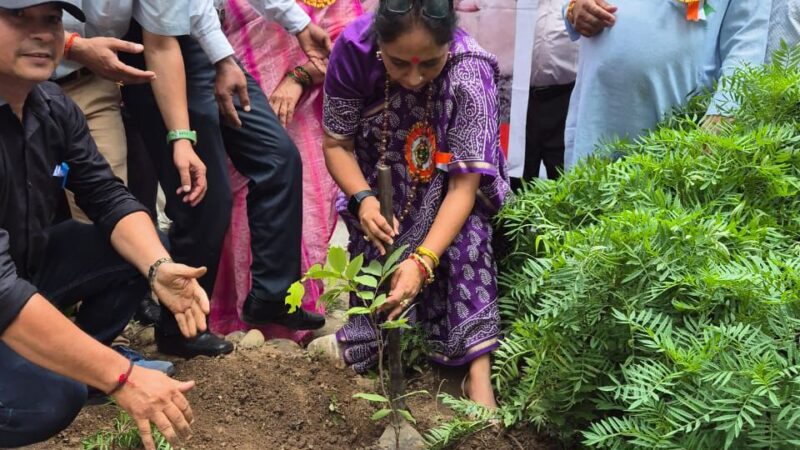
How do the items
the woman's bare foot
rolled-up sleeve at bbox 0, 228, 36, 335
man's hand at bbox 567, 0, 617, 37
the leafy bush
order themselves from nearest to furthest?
1. the leafy bush
2. rolled-up sleeve at bbox 0, 228, 36, 335
3. the woman's bare foot
4. man's hand at bbox 567, 0, 617, 37

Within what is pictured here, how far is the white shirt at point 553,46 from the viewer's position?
3951 mm

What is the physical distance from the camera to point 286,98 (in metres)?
3.77

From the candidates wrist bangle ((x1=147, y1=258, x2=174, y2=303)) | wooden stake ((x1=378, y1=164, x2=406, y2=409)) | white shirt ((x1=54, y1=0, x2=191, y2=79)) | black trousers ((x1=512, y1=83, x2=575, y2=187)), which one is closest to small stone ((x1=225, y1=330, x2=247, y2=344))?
wrist bangle ((x1=147, y1=258, x2=174, y2=303))

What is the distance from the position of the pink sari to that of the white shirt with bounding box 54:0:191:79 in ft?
2.25

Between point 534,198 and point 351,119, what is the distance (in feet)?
2.29

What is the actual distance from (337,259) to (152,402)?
598 millimetres

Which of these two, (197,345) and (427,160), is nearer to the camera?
(427,160)

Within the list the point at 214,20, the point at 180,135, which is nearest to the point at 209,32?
the point at 214,20

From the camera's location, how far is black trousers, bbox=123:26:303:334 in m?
3.26

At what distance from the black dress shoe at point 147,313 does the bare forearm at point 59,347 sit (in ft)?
5.01

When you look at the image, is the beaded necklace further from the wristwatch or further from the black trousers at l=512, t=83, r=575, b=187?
the black trousers at l=512, t=83, r=575, b=187

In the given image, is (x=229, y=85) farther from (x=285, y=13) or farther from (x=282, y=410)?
(x=282, y=410)

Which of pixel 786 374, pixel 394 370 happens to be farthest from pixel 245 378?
pixel 786 374

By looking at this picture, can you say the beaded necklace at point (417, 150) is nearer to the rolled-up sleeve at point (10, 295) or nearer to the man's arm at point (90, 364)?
the man's arm at point (90, 364)
